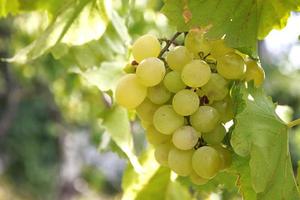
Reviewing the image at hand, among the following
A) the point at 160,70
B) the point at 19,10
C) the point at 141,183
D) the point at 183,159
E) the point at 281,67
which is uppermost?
the point at 19,10

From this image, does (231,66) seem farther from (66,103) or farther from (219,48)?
(66,103)

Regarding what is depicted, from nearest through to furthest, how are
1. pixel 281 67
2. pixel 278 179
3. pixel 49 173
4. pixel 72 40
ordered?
pixel 278 179 < pixel 72 40 < pixel 281 67 < pixel 49 173

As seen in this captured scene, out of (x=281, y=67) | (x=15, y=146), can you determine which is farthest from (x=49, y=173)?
(x=281, y=67)

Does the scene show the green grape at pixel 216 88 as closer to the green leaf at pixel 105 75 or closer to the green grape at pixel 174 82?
the green grape at pixel 174 82

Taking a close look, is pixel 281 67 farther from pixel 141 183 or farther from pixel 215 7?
pixel 215 7

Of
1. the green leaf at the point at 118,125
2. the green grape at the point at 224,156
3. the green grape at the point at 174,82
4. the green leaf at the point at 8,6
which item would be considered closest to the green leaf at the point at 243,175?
the green grape at the point at 224,156

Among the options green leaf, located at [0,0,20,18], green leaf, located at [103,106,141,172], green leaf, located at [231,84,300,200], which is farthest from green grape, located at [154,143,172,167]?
green leaf, located at [0,0,20,18]

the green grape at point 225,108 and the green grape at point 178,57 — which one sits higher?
the green grape at point 178,57
